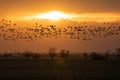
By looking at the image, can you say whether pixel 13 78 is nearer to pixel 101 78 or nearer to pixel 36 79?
pixel 36 79

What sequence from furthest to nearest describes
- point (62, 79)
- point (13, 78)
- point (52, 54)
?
point (52, 54) < point (13, 78) < point (62, 79)

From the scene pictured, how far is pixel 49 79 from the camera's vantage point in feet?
164

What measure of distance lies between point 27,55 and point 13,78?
424 feet

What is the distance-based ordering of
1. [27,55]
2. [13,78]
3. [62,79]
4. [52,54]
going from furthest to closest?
1. [27,55]
2. [52,54]
3. [13,78]
4. [62,79]

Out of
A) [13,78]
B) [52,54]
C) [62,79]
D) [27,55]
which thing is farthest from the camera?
[27,55]

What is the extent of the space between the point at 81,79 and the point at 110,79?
3001mm

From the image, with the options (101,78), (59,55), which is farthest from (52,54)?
(101,78)

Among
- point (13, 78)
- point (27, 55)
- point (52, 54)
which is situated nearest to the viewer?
point (13, 78)

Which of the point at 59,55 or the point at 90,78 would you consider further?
the point at 59,55

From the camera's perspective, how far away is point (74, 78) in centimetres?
5038

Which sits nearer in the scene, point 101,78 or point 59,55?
point 101,78

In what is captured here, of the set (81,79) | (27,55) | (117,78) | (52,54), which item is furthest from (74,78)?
(27,55)

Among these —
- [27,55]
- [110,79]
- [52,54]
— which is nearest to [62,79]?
[110,79]

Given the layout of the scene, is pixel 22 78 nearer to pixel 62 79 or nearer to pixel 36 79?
pixel 36 79
